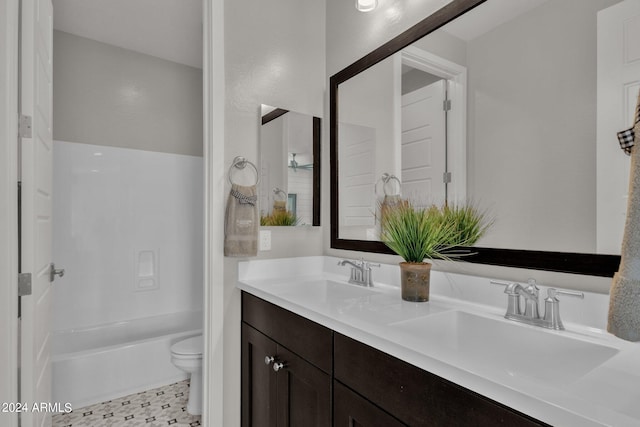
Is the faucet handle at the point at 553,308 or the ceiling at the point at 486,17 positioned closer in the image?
the faucet handle at the point at 553,308


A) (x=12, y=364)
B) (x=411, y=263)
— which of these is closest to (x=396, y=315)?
(x=411, y=263)

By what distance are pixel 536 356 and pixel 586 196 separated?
456mm

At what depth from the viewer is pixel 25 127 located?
1.27m

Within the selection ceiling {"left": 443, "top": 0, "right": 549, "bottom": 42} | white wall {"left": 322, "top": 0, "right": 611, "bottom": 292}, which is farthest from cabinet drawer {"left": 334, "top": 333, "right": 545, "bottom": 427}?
ceiling {"left": 443, "top": 0, "right": 549, "bottom": 42}

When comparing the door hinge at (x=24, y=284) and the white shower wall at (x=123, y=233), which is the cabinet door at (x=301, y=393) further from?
the white shower wall at (x=123, y=233)

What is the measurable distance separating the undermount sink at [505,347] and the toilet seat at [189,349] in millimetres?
1469

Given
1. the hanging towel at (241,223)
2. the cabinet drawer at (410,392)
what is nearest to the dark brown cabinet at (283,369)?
the cabinet drawer at (410,392)

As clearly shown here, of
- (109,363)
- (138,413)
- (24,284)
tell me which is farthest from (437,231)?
(109,363)

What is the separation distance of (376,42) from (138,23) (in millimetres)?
1949

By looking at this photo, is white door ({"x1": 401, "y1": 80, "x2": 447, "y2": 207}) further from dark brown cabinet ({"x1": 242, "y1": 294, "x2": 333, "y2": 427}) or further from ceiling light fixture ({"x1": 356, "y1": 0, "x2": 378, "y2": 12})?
dark brown cabinet ({"x1": 242, "y1": 294, "x2": 333, "y2": 427})

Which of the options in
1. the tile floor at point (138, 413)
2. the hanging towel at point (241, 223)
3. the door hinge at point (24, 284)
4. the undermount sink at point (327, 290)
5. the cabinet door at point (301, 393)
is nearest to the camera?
the cabinet door at point (301, 393)

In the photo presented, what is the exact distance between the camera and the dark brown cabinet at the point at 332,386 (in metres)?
0.66

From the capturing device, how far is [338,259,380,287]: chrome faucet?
4.89ft

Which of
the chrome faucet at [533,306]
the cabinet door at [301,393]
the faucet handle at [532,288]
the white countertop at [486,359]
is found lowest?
the cabinet door at [301,393]
